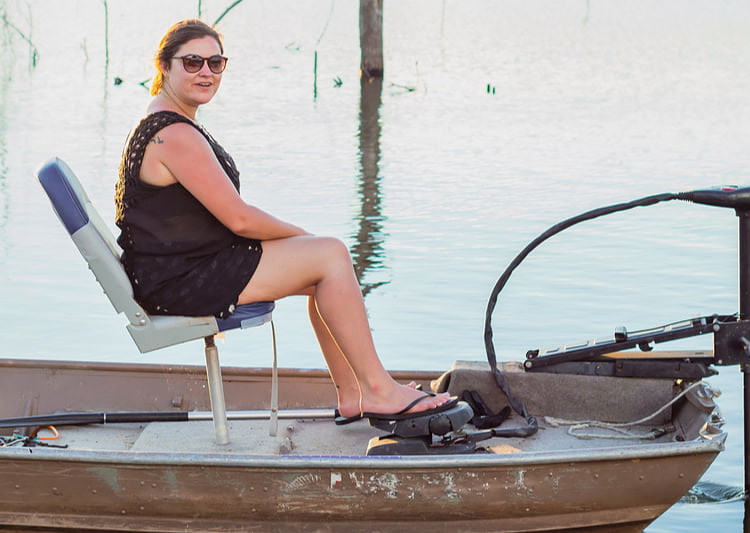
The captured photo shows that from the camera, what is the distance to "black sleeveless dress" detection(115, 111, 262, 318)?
413 centimetres

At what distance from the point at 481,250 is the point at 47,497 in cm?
567

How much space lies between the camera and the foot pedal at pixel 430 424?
4.35m

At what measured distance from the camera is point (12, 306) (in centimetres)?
805

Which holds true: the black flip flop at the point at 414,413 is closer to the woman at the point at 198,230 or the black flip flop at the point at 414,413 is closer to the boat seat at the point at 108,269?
the woman at the point at 198,230

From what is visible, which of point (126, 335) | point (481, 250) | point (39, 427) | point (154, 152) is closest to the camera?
point (154, 152)

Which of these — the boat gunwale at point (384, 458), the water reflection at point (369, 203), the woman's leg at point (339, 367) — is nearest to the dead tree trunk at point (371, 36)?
the water reflection at point (369, 203)

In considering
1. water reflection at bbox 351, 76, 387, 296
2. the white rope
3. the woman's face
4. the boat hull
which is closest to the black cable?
the white rope

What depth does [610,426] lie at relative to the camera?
4691mm

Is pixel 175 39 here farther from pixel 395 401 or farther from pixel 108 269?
pixel 395 401

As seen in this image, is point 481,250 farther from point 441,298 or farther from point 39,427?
point 39,427

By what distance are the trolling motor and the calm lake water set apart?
78 centimetres

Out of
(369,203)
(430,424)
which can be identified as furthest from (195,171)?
(369,203)

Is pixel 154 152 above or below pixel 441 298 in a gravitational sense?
above

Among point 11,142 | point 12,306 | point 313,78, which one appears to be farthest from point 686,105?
point 12,306
